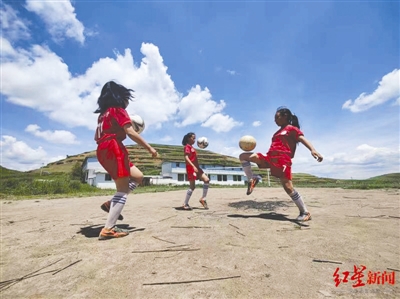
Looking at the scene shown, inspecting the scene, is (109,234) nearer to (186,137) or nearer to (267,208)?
(186,137)

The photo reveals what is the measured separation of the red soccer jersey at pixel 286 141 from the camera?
515 cm

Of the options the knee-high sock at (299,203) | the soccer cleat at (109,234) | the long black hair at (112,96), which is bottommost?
the soccer cleat at (109,234)

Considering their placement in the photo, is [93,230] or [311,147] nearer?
[93,230]

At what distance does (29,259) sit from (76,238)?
0.82 m

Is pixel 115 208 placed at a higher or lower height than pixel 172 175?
lower

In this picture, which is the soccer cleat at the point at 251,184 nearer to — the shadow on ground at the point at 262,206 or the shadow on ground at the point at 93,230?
the shadow on ground at the point at 262,206

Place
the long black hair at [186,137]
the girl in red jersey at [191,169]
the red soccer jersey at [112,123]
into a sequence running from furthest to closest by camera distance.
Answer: the long black hair at [186,137]
the girl in red jersey at [191,169]
the red soccer jersey at [112,123]

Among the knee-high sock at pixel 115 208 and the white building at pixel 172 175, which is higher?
the white building at pixel 172 175

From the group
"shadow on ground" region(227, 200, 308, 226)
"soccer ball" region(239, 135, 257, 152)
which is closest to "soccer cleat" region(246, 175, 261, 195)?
"shadow on ground" region(227, 200, 308, 226)

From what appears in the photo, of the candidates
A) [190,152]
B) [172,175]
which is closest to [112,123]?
[190,152]

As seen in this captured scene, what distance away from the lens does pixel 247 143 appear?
630cm

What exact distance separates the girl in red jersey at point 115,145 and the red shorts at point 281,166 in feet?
8.65

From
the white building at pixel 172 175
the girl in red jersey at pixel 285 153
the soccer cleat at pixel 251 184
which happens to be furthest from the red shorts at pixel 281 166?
the white building at pixel 172 175

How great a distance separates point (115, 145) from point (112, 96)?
0.97 metres
